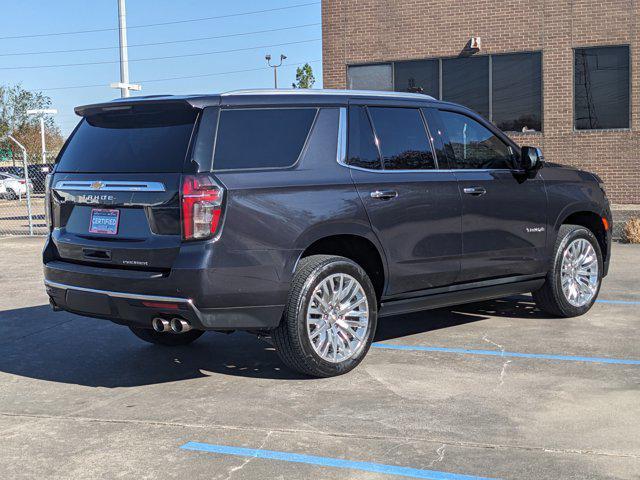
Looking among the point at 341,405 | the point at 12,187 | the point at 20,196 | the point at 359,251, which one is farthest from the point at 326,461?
the point at 12,187

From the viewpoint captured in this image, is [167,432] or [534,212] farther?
[534,212]

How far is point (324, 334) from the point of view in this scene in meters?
5.96

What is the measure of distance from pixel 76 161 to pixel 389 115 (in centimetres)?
242

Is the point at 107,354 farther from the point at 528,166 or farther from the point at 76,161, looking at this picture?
the point at 528,166

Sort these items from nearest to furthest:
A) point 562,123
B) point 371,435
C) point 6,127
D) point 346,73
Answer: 1. point 371,435
2. point 562,123
3. point 346,73
4. point 6,127

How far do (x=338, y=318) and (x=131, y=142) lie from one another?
1915 millimetres

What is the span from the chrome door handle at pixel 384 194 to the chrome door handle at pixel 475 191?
0.85m

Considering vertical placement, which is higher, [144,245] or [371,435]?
[144,245]

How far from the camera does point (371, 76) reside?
20.1m

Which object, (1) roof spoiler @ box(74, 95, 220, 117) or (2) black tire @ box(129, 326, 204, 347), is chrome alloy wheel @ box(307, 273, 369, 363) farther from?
(2) black tire @ box(129, 326, 204, 347)

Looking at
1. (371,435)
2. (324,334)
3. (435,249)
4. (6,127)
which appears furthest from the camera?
(6,127)

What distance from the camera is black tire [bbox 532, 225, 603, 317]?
780cm

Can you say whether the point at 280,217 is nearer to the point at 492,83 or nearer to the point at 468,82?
the point at 492,83

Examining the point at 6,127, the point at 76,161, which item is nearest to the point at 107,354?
the point at 76,161
